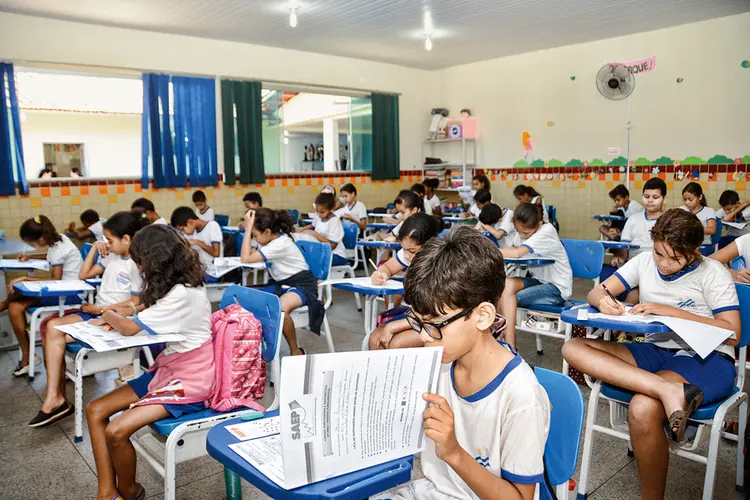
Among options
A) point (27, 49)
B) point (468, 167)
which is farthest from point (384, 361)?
point (468, 167)

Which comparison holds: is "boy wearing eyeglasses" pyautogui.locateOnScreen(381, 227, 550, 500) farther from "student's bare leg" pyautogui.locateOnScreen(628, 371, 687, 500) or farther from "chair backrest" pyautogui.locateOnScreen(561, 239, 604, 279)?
"chair backrest" pyautogui.locateOnScreen(561, 239, 604, 279)

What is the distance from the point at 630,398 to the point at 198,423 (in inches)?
62.2

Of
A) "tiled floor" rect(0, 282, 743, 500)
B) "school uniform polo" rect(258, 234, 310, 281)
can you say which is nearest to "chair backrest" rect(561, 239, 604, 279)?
"tiled floor" rect(0, 282, 743, 500)

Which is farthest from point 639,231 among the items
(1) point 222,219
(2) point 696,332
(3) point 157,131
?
(3) point 157,131

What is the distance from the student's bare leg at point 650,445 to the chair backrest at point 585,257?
1.88 metres

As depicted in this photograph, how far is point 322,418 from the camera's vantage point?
3.69 ft

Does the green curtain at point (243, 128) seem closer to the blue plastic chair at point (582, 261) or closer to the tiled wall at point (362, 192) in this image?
the tiled wall at point (362, 192)

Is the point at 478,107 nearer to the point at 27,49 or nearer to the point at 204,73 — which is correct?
the point at 204,73

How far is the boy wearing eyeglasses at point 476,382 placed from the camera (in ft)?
3.88

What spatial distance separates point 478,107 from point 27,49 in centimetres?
627

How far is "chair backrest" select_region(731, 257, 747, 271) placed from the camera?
131 inches

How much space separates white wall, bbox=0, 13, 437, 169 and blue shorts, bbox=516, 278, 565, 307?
561cm

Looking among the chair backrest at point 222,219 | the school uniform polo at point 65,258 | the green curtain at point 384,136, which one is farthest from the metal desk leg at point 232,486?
the green curtain at point 384,136

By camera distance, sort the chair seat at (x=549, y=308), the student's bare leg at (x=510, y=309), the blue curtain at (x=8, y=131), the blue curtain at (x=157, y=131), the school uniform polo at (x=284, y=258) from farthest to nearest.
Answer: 1. the blue curtain at (x=157, y=131)
2. the blue curtain at (x=8, y=131)
3. the school uniform polo at (x=284, y=258)
4. the student's bare leg at (x=510, y=309)
5. the chair seat at (x=549, y=308)
